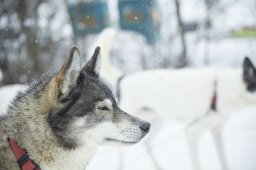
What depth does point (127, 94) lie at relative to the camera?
4.62 metres

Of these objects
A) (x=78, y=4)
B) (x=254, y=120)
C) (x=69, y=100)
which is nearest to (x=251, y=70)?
(x=254, y=120)

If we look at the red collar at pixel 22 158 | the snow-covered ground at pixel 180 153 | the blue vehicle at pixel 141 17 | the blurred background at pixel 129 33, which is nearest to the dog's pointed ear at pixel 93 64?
the red collar at pixel 22 158

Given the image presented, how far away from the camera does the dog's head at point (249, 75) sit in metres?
4.48

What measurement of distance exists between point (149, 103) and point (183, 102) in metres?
0.37

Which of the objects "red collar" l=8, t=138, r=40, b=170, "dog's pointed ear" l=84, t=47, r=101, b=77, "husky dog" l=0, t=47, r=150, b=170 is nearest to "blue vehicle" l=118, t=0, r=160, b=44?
"dog's pointed ear" l=84, t=47, r=101, b=77

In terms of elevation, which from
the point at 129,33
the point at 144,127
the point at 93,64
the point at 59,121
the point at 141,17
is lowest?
the point at 129,33

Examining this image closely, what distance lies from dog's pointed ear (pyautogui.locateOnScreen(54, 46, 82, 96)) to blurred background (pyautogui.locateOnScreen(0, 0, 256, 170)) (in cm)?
506

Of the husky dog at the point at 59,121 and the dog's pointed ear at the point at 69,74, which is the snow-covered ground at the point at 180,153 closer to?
the husky dog at the point at 59,121

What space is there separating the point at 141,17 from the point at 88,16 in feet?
4.14

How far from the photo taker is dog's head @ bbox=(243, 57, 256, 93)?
448cm

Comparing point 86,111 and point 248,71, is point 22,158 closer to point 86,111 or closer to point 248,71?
point 86,111

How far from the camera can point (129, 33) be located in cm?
857

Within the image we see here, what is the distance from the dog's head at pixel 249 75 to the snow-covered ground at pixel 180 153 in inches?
29.3

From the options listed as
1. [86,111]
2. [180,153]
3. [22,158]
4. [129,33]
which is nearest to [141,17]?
[129,33]
